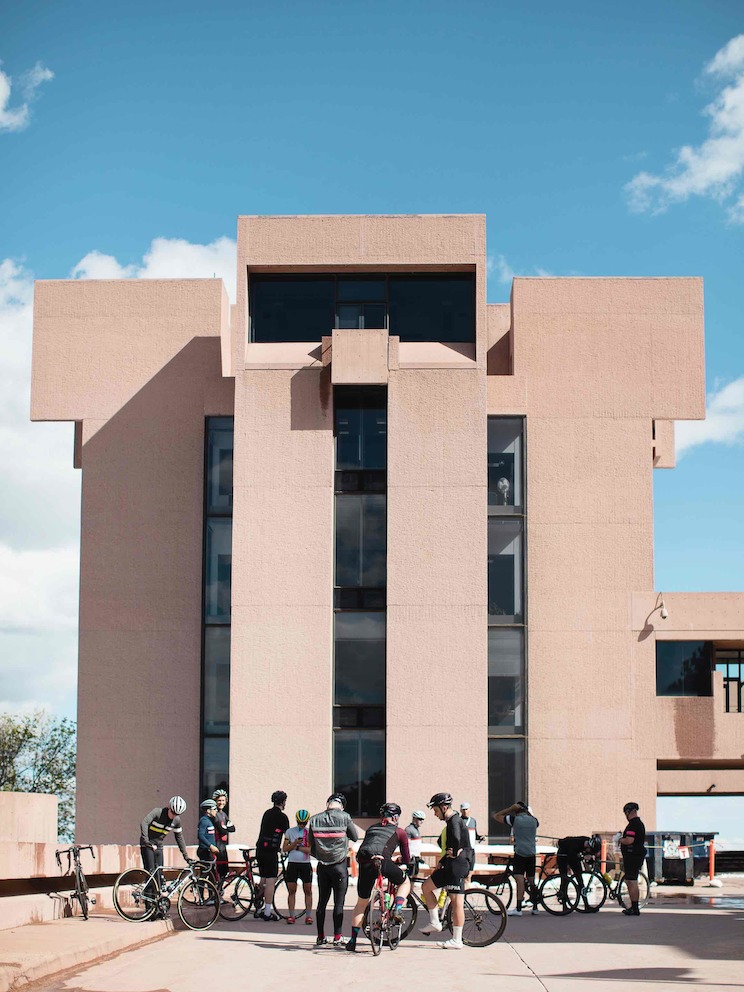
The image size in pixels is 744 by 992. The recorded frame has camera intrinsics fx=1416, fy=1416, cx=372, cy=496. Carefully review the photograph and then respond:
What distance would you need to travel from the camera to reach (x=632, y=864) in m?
23.4

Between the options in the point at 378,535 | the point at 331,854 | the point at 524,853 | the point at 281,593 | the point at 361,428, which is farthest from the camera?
the point at 361,428

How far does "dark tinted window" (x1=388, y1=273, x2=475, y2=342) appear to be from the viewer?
36.9 meters

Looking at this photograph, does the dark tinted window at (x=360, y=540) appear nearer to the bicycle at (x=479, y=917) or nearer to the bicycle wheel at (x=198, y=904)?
the bicycle wheel at (x=198, y=904)

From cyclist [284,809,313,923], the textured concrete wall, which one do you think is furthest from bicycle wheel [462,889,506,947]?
the textured concrete wall

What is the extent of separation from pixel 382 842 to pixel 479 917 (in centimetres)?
202

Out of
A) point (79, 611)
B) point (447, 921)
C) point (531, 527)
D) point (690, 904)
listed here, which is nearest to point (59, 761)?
point (79, 611)

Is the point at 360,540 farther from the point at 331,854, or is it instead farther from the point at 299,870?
the point at 331,854

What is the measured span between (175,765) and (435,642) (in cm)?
761

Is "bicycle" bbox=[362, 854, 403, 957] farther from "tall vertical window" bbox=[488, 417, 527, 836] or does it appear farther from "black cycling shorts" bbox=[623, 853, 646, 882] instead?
"tall vertical window" bbox=[488, 417, 527, 836]

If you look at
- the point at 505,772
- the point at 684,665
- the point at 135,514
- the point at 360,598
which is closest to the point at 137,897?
the point at 360,598

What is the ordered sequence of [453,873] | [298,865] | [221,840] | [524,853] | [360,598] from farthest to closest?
[360,598] < [524,853] < [221,840] < [298,865] < [453,873]

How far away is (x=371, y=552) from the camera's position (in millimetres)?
35625

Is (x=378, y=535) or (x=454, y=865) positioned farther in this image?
(x=378, y=535)

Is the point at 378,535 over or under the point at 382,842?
over
